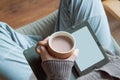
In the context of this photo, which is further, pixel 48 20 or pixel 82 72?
pixel 48 20

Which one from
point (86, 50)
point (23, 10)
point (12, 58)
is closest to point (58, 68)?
point (86, 50)

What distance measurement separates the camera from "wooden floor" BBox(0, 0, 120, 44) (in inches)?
68.1

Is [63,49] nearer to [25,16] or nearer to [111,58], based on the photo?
[111,58]

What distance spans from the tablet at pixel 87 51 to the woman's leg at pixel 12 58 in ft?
0.76

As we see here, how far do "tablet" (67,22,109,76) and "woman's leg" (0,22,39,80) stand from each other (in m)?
0.23

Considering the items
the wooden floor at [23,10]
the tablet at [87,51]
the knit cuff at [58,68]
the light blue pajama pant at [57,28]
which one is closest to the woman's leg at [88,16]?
the light blue pajama pant at [57,28]

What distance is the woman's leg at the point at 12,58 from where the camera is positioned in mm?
911

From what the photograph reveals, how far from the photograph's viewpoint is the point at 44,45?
0.64 m

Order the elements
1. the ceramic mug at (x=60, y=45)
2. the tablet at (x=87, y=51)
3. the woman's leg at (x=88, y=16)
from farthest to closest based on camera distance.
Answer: the woman's leg at (x=88, y=16), the tablet at (x=87, y=51), the ceramic mug at (x=60, y=45)

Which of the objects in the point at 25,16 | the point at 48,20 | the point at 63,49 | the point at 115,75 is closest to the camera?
the point at 63,49

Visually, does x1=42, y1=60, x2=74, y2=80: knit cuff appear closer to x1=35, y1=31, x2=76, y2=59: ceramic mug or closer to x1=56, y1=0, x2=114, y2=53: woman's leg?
x1=35, y1=31, x2=76, y2=59: ceramic mug

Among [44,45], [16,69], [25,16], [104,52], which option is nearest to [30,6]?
[25,16]

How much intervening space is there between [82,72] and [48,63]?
22 centimetres

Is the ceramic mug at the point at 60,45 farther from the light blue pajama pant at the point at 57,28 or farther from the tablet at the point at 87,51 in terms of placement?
the light blue pajama pant at the point at 57,28
